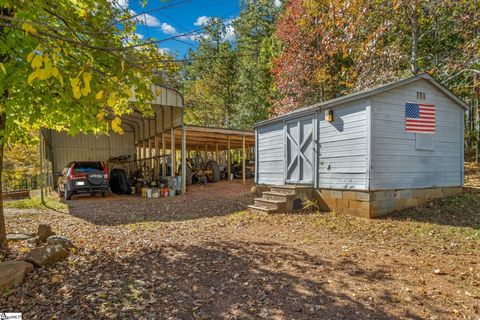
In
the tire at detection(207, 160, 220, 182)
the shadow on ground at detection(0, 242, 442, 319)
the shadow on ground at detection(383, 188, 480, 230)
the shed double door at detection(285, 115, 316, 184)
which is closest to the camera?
the shadow on ground at detection(0, 242, 442, 319)

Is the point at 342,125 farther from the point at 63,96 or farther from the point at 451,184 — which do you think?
the point at 63,96

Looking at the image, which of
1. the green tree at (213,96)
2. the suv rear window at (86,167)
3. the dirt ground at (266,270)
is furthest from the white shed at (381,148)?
the green tree at (213,96)

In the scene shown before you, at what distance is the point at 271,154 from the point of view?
33.3ft

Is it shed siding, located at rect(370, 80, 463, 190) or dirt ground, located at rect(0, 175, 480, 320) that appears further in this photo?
shed siding, located at rect(370, 80, 463, 190)

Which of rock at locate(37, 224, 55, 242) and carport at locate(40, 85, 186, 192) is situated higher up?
carport at locate(40, 85, 186, 192)

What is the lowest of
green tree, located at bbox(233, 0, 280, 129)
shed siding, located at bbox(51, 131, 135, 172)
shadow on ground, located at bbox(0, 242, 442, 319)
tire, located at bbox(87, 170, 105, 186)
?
shadow on ground, located at bbox(0, 242, 442, 319)

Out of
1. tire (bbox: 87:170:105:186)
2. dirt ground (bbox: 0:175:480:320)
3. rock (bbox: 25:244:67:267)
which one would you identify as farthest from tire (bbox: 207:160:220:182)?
rock (bbox: 25:244:67:267)

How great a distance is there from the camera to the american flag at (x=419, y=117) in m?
7.34

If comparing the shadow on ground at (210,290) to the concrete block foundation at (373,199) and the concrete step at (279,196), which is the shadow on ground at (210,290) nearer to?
the concrete block foundation at (373,199)

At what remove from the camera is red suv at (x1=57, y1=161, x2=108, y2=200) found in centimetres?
1188

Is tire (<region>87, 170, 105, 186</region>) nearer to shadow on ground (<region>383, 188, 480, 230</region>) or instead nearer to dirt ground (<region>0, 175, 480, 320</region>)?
dirt ground (<region>0, 175, 480, 320</region>)

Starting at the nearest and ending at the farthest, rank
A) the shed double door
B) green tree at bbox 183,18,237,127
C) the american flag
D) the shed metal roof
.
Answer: the shed metal roof
the american flag
the shed double door
green tree at bbox 183,18,237,127

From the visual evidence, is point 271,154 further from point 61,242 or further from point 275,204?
point 61,242

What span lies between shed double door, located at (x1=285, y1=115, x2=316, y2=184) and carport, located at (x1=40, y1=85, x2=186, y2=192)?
624cm
